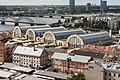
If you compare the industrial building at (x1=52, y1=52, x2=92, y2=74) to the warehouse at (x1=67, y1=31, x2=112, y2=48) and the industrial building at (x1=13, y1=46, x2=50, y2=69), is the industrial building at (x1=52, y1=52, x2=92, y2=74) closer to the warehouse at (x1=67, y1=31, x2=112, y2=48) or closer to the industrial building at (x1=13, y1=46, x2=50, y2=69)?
the industrial building at (x1=13, y1=46, x2=50, y2=69)

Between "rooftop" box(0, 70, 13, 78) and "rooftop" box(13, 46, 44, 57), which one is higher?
"rooftop" box(13, 46, 44, 57)

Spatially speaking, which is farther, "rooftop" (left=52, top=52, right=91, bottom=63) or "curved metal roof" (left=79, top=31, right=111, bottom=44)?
"curved metal roof" (left=79, top=31, right=111, bottom=44)

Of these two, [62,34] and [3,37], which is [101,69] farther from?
[3,37]

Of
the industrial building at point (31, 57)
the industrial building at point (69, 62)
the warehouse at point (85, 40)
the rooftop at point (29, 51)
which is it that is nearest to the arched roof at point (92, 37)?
the warehouse at point (85, 40)

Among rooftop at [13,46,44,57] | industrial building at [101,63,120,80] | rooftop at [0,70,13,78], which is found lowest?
rooftop at [0,70,13,78]

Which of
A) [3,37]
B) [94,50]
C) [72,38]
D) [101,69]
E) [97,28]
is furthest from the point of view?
[97,28]

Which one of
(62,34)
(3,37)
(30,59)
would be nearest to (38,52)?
(30,59)

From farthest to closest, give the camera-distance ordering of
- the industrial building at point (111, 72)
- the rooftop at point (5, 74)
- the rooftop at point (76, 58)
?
the rooftop at point (76, 58)
the rooftop at point (5, 74)
the industrial building at point (111, 72)

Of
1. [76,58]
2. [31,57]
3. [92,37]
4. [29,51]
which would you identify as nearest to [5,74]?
[31,57]

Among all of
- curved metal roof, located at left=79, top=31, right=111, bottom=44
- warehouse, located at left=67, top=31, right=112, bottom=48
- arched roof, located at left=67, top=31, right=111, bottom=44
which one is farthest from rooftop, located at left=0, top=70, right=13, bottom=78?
curved metal roof, located at left=79, top=31, right=111, bottom=44

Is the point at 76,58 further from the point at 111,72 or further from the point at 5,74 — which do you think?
the point at 5,74

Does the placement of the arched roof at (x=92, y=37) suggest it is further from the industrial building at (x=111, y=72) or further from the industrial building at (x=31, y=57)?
the industrial building at (x=111, y=72)
